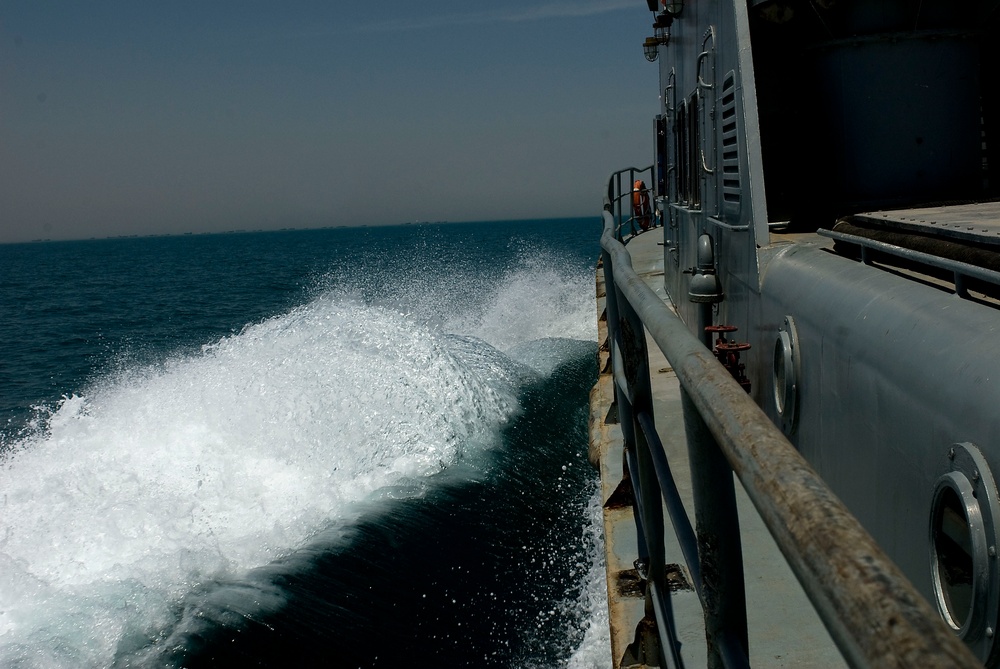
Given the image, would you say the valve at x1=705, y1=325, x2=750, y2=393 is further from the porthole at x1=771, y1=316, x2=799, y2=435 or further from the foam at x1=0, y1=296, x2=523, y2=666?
the foam at x1=0, y1=296, x2=523, y2=666

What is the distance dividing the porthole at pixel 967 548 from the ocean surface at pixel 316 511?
3679mm

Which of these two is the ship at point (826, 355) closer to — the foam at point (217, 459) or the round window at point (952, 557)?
the round window at point (952, 557)

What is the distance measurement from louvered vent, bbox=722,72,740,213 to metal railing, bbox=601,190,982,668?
3.05 meters

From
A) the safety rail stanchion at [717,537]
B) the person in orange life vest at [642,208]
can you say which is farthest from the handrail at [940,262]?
the person in orange life vest at [642,208]

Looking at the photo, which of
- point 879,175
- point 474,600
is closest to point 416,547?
point 474,600

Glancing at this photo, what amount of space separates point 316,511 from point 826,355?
6472mm

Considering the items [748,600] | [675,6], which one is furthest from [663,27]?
[748,600]

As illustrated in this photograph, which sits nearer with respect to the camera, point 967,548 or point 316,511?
point 967,548

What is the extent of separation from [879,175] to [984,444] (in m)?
3.00

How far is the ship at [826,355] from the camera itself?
866 mm

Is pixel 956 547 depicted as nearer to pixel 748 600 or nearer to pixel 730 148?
pixel 748 600

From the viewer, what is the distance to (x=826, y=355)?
3.00 m

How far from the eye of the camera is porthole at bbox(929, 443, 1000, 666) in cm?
178

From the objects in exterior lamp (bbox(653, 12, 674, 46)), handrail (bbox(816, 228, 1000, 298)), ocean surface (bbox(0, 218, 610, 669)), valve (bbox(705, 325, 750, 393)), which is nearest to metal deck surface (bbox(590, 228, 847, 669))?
valve (bbox(705, 325, 750, 393))
